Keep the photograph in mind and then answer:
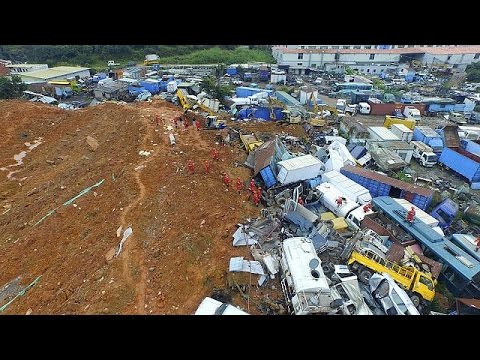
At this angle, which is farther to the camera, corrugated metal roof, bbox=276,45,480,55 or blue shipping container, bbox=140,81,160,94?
corrugated metal roof, bbox=276,45,480,55

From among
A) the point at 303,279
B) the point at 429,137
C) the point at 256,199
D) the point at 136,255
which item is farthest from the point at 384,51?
the point at 136,255

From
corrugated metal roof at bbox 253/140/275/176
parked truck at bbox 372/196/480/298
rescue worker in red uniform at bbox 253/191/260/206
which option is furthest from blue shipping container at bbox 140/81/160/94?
parked truck at bbox 372/196/480/298

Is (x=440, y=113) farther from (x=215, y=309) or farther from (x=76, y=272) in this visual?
(x=76, y=272)

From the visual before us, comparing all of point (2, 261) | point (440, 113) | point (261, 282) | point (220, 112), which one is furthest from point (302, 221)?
point (440, 113)

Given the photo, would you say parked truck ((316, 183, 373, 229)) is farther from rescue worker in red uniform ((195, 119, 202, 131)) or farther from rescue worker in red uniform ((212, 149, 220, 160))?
rescue worker in red uniform ((195, 119, 202, 131))

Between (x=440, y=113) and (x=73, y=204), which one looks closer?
(x=73, y=204)

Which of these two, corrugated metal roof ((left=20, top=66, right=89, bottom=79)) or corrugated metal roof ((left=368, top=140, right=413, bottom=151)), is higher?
corrugated metal roof ((left=20, top=66, right=89, bottom=79))

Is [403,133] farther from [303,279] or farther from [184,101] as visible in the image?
[184,101]
